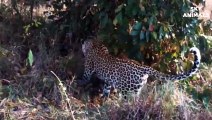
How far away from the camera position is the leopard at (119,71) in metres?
5.31

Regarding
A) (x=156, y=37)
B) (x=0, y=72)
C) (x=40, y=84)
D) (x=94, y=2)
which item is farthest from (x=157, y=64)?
(x=0, y=72)

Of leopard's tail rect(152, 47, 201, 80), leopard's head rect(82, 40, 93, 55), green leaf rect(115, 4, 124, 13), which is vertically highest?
green leaf rect(115, 4, 124, 13)

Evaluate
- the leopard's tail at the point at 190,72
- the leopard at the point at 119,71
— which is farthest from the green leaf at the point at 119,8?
the leopard's tail at the point at 190,72

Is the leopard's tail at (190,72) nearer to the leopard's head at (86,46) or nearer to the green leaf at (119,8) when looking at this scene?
the green leaf at (119,8)

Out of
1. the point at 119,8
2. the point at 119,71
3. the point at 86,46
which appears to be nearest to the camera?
the point at 119,8

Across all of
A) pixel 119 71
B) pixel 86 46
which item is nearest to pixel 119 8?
pixel 119 71

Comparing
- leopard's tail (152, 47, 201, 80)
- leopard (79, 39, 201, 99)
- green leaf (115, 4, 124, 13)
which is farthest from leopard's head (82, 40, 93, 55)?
leopard's tail (152, 47, 201, 80)

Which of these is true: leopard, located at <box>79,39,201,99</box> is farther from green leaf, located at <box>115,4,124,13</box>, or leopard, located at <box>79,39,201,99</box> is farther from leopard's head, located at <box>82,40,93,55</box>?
green leaf, located at <box>115,4,124,13</box>

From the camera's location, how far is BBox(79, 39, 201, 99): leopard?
531 cm

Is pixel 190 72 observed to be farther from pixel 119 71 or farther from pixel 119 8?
pixel 119 8

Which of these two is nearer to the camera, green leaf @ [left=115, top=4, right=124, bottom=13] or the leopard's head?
green leaf @ [left=115, top=4, right=124, bottom=13]

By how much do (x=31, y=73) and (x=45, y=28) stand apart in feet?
3.26

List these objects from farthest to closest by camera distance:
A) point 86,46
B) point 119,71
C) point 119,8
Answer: point 86,46, point 119,71, point 119,8

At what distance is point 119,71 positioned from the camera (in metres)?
5.46
